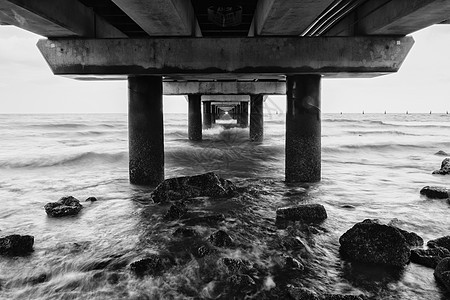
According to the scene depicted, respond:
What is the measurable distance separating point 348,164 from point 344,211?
21.3 ft

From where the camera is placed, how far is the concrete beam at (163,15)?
4.15 metres

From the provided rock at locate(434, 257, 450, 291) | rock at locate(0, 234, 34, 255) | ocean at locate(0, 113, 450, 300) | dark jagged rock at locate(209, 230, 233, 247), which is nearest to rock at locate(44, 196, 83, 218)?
ocean at locate(0, 113, 450, 300)

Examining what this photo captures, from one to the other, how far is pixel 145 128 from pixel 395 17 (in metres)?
5.00

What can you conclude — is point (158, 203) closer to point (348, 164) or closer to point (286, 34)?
point (286, 34)

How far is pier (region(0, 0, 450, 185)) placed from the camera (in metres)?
4.64

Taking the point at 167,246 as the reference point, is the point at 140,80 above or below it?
above

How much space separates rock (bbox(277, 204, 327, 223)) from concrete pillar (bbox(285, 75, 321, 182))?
2168 millimetres

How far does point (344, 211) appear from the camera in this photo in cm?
575

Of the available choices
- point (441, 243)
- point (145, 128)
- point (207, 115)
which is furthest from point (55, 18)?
point (207, 115)

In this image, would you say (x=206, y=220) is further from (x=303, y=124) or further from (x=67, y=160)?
(x=67, y=160)

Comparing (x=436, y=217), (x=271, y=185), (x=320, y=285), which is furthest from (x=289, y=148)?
(x=320, y=285)

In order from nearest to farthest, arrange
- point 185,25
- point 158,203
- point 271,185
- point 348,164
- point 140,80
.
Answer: point 185,25, point 158,203, point 140,80, point 271,185, point 348,164

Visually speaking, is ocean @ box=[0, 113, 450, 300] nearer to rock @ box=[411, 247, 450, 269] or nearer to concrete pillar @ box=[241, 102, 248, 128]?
rock @ box=[411, 247, 450, 269]

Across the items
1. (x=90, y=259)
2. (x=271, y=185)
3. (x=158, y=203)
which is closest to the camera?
(x=90, y=259)
